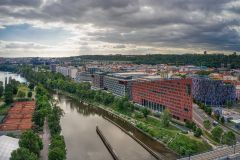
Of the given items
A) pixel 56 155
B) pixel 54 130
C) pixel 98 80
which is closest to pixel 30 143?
pixel 56 155

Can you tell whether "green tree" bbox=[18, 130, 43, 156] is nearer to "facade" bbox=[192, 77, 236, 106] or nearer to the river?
the river

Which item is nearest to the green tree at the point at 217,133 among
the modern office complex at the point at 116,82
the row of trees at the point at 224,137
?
the row of trees at the point at 224,137

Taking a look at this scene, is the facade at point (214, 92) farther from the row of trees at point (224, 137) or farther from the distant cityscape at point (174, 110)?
the row of trees at point (224, 137)

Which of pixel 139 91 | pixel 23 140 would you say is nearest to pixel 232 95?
pixel 139 91

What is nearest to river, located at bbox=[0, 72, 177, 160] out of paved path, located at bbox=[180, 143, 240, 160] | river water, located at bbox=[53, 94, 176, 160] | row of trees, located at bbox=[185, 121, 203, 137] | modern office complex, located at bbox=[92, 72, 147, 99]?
river water, located at bbox=[53, 94, 176, 160]

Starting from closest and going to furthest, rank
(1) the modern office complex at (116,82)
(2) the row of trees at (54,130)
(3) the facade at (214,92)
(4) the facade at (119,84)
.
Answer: (2) the row of trees at (54,130) < (3) the facade at (214,92) < (4) the facade at (119,84) < (1) the modern office complex at (116,82)

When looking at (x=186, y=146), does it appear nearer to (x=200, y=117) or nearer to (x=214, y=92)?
(x=200, y=117)
